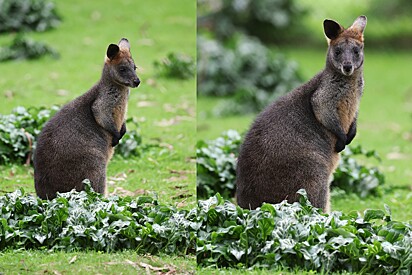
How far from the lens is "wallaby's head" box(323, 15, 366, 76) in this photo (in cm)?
577

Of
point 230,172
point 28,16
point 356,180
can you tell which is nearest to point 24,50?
point 28,16

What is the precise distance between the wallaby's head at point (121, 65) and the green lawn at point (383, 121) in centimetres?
300

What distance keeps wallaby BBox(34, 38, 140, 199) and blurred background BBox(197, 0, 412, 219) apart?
9.16 feet

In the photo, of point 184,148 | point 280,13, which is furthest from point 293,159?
point 280,13

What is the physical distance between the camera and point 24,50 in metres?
5.82

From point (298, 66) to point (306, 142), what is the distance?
33.8ft

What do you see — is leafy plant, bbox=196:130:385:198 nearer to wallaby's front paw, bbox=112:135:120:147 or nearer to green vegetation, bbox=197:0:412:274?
green vegetation, bbox=197:0:412:274

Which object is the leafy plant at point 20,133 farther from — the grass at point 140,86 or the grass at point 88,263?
the grass at point 88,263

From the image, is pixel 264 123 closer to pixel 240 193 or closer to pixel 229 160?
pixel 240 193

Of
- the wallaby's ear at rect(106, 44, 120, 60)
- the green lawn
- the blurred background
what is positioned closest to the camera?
the wallaby's ear at rect(106, 44, 120, 60)

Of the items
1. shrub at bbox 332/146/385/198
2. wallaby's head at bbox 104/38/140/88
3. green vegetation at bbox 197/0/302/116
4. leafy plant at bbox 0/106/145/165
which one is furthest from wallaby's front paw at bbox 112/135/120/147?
green vegetation at bbox 197/0/302/116

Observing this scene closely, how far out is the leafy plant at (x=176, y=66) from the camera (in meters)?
6.20

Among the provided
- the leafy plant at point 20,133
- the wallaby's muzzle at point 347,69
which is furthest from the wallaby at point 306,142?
the leafy plant at point 20,133

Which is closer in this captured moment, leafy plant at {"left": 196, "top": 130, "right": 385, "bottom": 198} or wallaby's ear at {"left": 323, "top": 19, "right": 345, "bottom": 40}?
wallaby's ear at {"left": 323, "top": 19, "right": 345, "bottom": 40}
